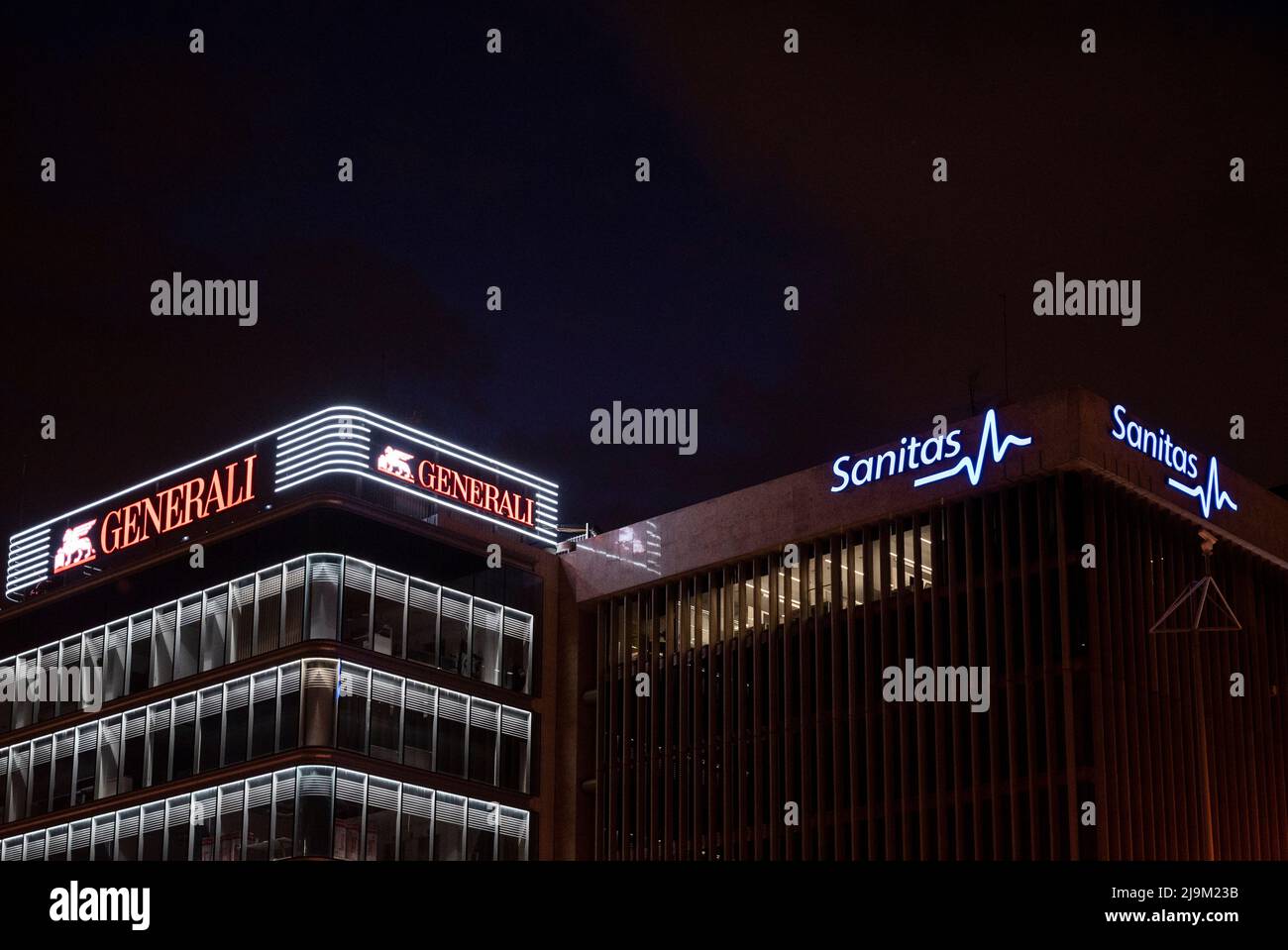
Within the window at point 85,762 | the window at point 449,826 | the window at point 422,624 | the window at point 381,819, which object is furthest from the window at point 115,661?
the window at point 449,826

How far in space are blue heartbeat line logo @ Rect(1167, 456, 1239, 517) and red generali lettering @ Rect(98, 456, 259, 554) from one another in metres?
30.9

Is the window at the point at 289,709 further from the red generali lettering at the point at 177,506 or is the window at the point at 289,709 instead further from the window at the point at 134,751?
the window at the point at 134,751

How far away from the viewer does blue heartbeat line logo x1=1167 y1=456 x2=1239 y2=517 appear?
194 feet

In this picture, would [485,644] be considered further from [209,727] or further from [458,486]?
[209,727]

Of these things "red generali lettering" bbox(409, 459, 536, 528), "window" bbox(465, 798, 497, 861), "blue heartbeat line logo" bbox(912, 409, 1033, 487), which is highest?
"red generali lettering" bbox(409, 459, 536, 528)

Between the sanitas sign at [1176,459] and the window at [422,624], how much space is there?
77.0 feet

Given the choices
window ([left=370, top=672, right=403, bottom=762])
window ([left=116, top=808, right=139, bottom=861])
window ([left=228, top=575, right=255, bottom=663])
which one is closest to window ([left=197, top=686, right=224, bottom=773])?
window ([left=228, top=575, right=255, bottom=663])

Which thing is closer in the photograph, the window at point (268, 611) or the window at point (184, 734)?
the window at point (268, 611)

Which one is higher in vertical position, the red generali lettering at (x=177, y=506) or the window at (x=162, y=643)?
the red generali lettering at (x=177, y=506)

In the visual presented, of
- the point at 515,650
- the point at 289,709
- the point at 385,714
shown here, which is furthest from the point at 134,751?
the point at 515,650

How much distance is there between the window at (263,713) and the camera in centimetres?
6222

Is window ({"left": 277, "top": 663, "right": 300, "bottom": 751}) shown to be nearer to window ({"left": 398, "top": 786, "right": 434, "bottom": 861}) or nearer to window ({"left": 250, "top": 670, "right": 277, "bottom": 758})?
window ({"left": 250, "top": 670, "right": 277, "bottom": 758})
